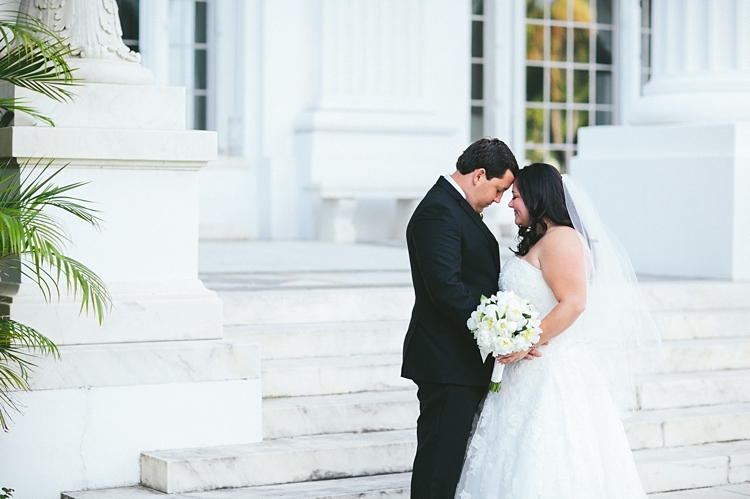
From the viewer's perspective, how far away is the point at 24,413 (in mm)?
4871

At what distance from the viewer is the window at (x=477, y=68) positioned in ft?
45.4

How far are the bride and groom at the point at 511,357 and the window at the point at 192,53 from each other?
27.8 ft

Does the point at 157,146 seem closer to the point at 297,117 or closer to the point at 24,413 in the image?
the point at 24,413

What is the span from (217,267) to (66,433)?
144 inches

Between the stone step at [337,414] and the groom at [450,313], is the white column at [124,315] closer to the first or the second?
the stone step at [337,414]

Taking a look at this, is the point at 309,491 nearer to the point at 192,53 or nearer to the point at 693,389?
the point at 693,389

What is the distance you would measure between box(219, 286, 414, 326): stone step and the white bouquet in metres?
2.39

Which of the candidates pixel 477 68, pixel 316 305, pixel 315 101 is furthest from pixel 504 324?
pixel 477 68

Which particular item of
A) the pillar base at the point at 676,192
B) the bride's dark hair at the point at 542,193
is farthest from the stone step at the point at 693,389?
the bride's dark hair at the point at 542,193

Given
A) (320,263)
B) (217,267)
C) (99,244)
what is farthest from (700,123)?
(99,244)

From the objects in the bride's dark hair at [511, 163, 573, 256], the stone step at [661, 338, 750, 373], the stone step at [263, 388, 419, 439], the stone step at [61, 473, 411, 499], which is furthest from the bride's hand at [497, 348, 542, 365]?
the stone step at [661, 338, 750, 373]

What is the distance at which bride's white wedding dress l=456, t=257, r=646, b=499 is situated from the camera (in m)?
4.32

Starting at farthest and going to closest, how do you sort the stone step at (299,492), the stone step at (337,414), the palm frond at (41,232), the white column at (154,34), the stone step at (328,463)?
the white column at (154,34) < the stone step at (337,414) < the stone step at (328,463) < the stone step at (299,492) < the palm frond at (41,232)

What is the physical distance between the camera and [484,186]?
432 centimetres
